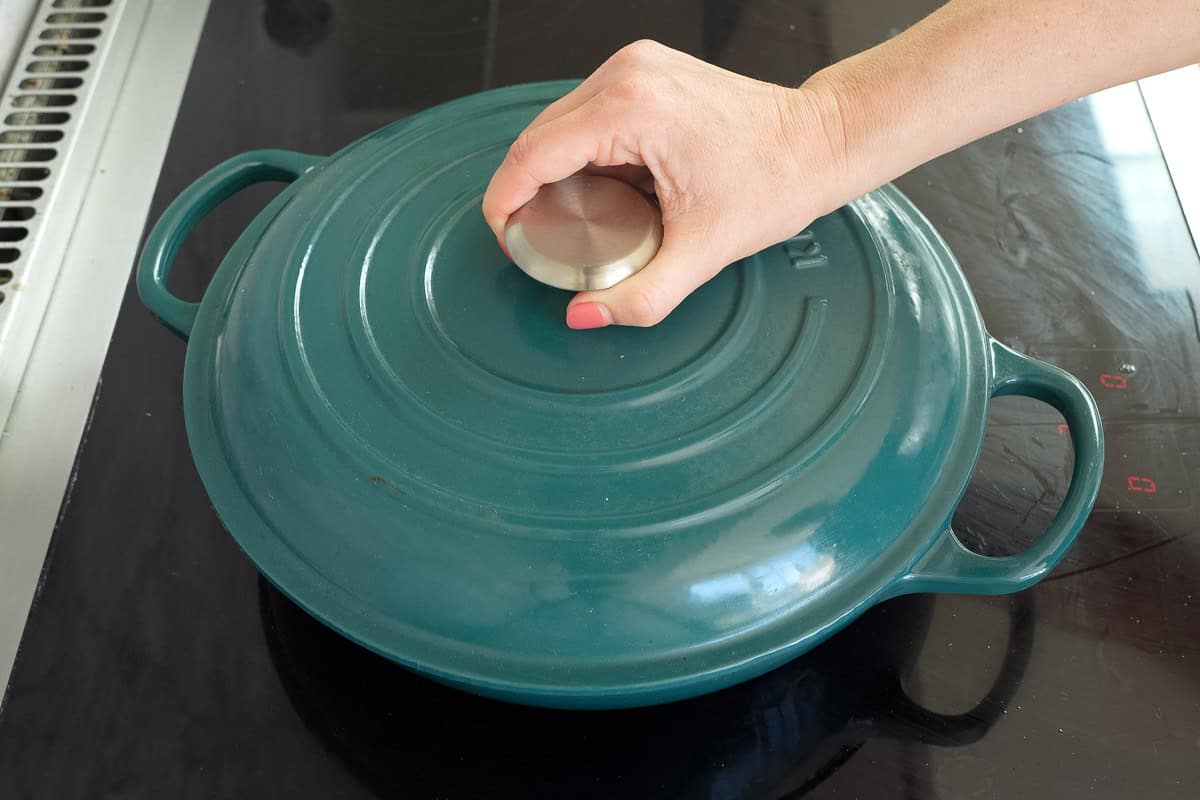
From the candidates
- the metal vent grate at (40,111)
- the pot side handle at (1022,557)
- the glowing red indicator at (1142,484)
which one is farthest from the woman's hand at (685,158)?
the metal vent grate at (40,111)

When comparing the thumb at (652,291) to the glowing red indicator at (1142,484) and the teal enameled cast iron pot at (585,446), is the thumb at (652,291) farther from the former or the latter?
the glowing red indicator at (1142,484)

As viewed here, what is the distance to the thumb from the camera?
0.57m

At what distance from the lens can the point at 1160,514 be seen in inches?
29.9

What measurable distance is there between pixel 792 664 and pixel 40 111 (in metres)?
0.85

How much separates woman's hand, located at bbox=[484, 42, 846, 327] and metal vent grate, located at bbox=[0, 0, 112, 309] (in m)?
0.52

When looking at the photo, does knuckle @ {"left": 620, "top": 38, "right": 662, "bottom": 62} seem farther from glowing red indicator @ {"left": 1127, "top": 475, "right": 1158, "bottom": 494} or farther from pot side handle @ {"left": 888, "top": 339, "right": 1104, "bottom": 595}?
glowing red indicator @ {"left": 1127, "top": 475, "right": 1158, "bottom": 494}

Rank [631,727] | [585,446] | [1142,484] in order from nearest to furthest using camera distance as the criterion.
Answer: [585,446] < [631,727] < [1142,484]

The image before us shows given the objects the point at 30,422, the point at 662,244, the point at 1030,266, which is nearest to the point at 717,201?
the point at 662,244

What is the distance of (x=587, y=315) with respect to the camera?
1.88ft

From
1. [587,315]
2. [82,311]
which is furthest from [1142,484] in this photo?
[82,311]

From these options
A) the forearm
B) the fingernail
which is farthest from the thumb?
the forearm

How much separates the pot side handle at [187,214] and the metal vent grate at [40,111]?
0.59 ft

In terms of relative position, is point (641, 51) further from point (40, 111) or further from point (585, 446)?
point (40, 111)

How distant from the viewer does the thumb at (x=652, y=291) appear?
22.5 inches
